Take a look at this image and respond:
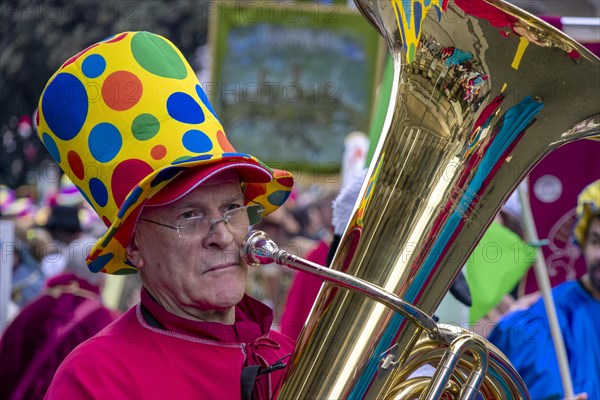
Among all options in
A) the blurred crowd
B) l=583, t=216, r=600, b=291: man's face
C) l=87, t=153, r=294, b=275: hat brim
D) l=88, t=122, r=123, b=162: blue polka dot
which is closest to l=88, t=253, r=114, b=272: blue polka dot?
l=87, t=153, r=294, b=275: hat brim

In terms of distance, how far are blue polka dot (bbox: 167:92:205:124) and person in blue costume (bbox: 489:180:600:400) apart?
8.58 feet

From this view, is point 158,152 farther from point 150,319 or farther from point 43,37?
point 43,37

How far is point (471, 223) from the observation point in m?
2.25

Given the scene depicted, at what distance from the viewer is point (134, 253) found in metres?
2.46

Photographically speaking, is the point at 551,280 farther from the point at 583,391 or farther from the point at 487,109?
the point at 487,109

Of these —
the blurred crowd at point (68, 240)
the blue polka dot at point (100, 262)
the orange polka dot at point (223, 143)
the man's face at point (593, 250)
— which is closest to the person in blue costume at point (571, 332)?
the man's face at point (593, 250)

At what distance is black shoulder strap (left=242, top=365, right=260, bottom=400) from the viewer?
7.61 feet

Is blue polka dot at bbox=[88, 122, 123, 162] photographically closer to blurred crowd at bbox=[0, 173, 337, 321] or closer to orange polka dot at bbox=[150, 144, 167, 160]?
orange polka dot at bbox=[150, 144, 167, 160]

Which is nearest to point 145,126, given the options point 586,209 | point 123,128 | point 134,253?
point 123,128

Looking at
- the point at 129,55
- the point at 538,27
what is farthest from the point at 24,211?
the point at 538,27

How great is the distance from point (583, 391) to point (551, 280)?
1567 millimetres

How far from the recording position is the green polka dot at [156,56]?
2.47 m

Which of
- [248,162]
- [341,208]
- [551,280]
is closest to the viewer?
[248,162]

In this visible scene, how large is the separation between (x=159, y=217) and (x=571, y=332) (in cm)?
325
